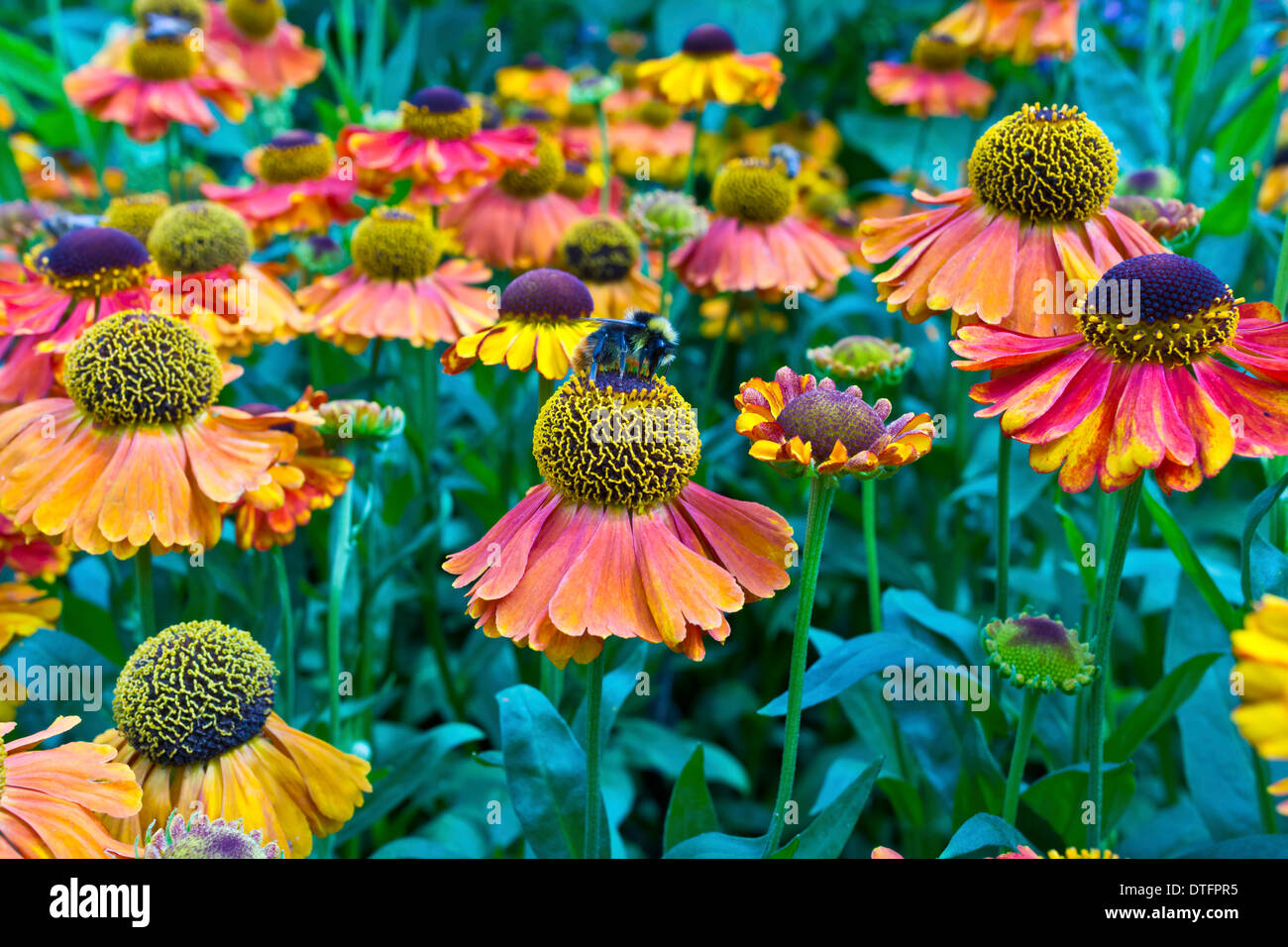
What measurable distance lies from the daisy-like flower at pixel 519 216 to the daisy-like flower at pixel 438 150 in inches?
3.5

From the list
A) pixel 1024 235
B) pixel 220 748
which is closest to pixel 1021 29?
pixel 1024 235

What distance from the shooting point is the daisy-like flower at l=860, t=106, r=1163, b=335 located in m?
1.29

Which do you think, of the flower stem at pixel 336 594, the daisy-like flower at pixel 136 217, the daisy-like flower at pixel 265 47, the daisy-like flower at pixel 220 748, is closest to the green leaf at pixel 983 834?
the daisy-like flower at pixel 220 748

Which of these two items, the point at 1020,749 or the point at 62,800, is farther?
the point at 1020,749

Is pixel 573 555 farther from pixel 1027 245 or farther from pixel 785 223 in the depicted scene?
pixel 785 223

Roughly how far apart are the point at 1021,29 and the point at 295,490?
2.09m

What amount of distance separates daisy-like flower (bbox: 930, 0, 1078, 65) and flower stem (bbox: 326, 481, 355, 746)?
6.29 ft

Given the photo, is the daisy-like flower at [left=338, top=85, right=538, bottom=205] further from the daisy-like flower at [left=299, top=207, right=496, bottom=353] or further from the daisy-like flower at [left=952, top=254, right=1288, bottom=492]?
the daisy-like flower at [left=952, top=254, right=1288, bottom=492]

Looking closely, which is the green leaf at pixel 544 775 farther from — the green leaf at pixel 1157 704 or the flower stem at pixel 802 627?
the green leaf at pixel 1157 704

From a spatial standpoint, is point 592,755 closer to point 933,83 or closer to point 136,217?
point 136,217

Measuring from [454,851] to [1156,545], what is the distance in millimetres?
1437

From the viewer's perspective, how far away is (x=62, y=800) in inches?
42.1

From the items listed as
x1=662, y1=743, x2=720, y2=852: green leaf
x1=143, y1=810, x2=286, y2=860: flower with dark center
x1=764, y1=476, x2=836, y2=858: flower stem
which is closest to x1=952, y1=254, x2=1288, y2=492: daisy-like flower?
x1=764, y1=476, x2=836, y2=858: flower stem

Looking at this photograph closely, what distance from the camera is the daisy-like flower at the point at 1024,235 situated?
1285mm
